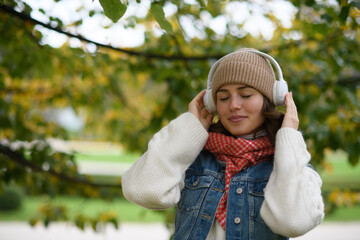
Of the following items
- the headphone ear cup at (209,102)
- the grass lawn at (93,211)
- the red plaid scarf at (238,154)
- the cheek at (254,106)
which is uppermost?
the headphone ear cup at (209,102)

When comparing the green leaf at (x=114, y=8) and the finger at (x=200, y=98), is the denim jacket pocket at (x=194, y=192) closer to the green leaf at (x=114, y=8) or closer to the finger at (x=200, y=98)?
the finger at (x=200, y=98)

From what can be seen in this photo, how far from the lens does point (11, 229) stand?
6.96 meters

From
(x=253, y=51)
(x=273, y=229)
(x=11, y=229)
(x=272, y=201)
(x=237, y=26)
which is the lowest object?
(x=11, y=229)

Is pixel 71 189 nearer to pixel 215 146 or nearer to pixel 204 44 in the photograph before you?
pixel 204 44

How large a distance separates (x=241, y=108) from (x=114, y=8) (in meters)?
0.66

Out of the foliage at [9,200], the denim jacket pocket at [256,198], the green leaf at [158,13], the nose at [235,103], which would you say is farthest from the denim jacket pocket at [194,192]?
the foliage at [9,200]

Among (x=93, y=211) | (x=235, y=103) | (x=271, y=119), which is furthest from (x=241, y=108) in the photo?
(x=93, y=211)

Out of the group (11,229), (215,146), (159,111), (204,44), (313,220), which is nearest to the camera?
(313,220)

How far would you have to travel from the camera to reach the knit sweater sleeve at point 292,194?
1362 mm

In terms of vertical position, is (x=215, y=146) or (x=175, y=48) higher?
(x=175, y=48)

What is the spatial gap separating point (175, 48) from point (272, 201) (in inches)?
90.5

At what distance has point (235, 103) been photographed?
162cm

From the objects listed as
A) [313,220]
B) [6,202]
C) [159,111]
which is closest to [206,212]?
[313,220]

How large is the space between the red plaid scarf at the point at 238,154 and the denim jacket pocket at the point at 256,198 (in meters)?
0.09
